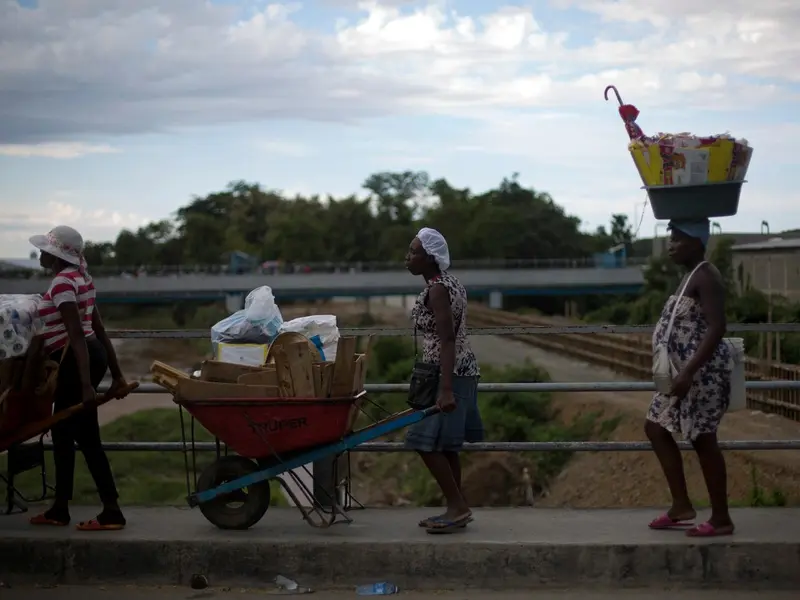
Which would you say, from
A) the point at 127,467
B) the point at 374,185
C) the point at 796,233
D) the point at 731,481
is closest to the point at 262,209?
the point at 374,185

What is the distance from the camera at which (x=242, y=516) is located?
5926mm

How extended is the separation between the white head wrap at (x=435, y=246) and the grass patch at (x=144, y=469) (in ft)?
18.3

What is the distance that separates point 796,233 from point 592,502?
32.8 m

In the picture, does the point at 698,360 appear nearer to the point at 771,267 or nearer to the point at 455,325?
the point at 455,325

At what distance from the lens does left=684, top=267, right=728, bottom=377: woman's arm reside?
5.30 m

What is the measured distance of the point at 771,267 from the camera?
37.6 meters

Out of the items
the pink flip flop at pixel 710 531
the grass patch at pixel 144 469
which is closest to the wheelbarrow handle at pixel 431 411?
the pink flip flop at pixel 710 531

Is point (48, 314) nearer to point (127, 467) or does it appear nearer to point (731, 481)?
point (731, 481)

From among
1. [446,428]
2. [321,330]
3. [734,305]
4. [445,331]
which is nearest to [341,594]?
[446,428]

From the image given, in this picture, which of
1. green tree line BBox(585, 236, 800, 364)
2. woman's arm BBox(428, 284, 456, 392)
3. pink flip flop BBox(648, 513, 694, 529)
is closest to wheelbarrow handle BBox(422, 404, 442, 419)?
woman's arm BBox(428, 284, 456, 392)

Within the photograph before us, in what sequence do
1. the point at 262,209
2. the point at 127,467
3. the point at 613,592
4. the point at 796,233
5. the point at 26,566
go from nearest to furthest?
the point at 613,592
the point at 26,566
the point at 127,467
the point at 796,233
the point at 262,209

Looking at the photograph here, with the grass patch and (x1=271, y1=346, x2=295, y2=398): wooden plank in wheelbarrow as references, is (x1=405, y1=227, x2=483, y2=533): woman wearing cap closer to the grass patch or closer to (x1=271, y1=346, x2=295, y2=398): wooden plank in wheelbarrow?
(x1=271, y1=346, x2=295, y2=398): wooden plank in wheelbarrow

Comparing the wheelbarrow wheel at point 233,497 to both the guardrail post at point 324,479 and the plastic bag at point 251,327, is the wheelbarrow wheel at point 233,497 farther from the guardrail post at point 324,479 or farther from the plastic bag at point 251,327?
the plastic bag at point 251,327

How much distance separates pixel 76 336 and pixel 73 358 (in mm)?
263
